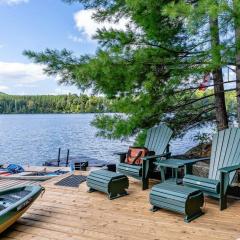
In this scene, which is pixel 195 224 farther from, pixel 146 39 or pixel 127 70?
pixel 146 39

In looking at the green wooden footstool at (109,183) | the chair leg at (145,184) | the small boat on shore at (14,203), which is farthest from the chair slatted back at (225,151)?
the small boat on shore at (14,203)

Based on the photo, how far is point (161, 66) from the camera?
17.2ft

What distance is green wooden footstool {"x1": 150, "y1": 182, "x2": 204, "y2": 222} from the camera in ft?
11.1

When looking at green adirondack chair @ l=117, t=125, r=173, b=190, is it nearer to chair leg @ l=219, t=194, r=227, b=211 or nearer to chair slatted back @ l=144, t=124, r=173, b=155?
chair slatted back @ l=144, t=124, r=173, b=155

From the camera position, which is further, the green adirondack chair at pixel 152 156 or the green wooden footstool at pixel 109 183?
the green adirondack chair at pixel 152 156

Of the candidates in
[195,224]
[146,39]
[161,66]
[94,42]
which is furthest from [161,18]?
[195,224]

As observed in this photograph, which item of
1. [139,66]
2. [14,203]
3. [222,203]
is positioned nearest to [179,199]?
[222,203]

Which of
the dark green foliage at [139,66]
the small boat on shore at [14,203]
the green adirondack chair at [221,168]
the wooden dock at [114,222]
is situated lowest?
the wooden dock at [114,222]

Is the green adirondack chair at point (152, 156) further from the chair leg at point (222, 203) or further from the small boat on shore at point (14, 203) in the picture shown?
the small boat on shore at point (14, 203)

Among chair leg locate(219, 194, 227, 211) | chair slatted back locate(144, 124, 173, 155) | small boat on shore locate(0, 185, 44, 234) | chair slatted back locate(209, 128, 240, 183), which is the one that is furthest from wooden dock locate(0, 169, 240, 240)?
chair slatted back locate(144, 124, 173, 155)

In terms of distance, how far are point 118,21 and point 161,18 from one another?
4.95 feet

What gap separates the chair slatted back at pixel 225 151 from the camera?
4102 mm

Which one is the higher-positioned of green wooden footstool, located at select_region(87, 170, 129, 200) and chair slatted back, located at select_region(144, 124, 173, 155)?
chair slatted back, located at select_region(144, 124, 173, 155)

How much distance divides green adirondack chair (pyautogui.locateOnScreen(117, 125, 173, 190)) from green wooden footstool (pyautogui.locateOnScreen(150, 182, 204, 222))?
88 cm
